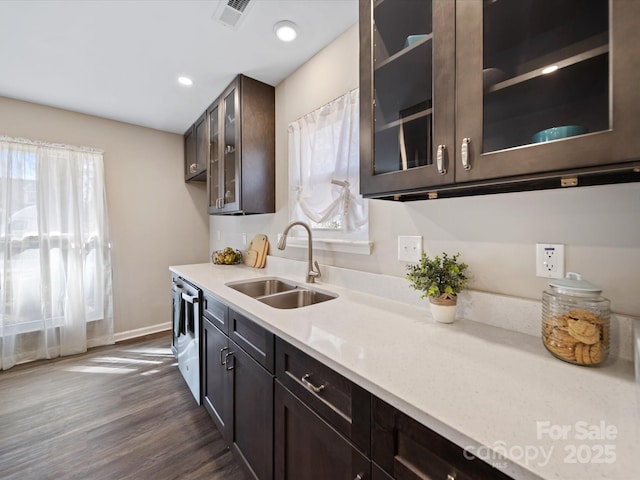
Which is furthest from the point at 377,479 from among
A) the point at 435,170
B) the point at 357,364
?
the point at 435,170

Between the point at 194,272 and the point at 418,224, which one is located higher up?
the point at 418,224

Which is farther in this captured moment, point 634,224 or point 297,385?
point 297,385

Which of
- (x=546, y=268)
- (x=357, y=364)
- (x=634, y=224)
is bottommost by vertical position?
(x=357, y=364)

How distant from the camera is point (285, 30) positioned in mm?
1569

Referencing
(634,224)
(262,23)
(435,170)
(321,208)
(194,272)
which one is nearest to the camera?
(634,224)

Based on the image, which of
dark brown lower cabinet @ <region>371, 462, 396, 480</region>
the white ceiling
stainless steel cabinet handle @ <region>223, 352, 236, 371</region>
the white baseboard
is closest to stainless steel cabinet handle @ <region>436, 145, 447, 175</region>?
dark brown lower cabinet @ <region>371, 462, 396, 480</region>

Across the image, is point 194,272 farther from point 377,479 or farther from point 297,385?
point 377,479

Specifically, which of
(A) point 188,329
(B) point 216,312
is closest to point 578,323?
(B) point 216,312

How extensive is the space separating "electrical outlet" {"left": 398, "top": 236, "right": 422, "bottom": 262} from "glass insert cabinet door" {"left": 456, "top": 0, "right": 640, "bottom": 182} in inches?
19.1

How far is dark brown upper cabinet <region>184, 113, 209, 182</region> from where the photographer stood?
2.76m

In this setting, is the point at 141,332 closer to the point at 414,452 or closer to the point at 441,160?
the point at 414,452

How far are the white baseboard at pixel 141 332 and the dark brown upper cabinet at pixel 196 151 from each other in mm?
1849

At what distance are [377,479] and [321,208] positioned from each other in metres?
1.38

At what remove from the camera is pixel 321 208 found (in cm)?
176
